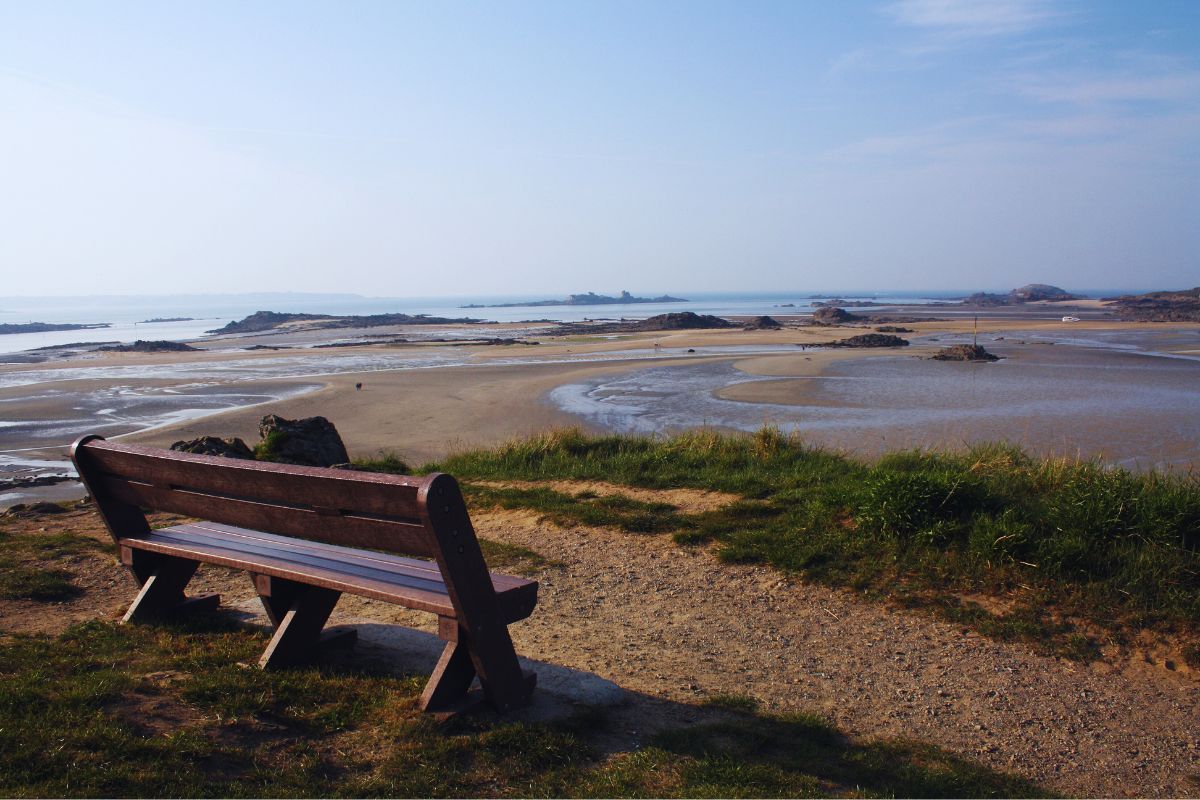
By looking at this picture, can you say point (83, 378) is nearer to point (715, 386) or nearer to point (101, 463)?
point (715, 386)

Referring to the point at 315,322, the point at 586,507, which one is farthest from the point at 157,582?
the point at 315,322

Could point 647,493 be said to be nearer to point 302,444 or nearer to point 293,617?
point 293,617

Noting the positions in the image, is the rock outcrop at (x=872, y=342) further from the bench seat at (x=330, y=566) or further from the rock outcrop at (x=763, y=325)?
the bench seat at (x=330, y=566)

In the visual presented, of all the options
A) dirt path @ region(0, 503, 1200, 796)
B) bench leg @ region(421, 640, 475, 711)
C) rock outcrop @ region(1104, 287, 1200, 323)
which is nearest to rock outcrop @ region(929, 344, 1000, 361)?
dirt path @ region(0, 503, 1200, 796)

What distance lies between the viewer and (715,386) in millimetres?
24531

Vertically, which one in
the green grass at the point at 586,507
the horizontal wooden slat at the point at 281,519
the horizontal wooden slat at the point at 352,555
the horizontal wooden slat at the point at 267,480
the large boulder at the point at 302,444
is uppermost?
the horizontal wooden slat at the point at 267,480

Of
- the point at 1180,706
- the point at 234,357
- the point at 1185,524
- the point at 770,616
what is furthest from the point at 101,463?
the point at 234,357

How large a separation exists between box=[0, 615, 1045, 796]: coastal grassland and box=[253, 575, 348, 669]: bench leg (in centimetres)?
12

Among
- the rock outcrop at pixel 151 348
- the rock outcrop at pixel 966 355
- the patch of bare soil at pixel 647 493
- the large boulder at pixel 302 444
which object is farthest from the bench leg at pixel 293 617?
the rock outcrop at pixel 151 348

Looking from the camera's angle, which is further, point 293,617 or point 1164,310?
point 1164,310

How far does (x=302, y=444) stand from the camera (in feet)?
37.0

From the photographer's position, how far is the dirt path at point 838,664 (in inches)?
164

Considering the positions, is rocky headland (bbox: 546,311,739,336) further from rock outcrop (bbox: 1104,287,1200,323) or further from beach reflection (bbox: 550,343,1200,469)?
beach reflection (bbox: 550,343,1200,469)

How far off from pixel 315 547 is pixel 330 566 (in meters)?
0.45
